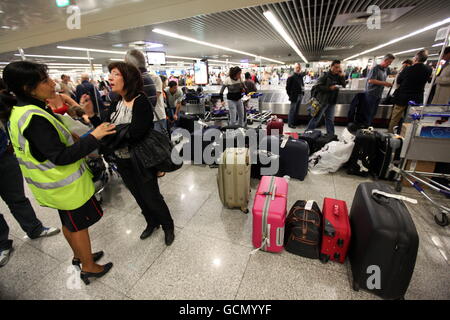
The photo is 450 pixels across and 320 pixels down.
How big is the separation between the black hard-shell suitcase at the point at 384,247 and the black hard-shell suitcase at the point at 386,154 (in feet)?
5.02

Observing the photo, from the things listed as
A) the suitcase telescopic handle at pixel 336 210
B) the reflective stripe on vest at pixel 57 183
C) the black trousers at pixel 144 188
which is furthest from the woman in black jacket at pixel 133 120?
the suitcase telescopic handle at pixel 336 210

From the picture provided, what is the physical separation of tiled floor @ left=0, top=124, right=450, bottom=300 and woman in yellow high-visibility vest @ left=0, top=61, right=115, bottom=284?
1.83 ft

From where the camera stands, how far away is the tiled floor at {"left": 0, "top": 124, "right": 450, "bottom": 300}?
57.1 inches

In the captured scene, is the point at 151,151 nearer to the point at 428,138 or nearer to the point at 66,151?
the point at 66,151

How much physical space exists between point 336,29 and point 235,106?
670 cm

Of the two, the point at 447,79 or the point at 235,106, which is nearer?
the point at 447,79

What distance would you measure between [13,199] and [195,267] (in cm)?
184

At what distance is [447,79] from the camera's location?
10.5 feet

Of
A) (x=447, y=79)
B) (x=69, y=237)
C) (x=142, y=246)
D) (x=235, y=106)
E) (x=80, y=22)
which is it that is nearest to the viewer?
(x=69, y=237)

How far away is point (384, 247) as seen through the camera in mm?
1212

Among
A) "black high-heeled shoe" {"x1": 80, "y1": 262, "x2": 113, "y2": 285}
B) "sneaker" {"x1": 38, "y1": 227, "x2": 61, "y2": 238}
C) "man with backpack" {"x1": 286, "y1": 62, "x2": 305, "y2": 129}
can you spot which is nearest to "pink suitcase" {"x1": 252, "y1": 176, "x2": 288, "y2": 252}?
"black high-heeled shoe" {"x1": 80, "y1": 262, "x2": 113, "y2": 285}

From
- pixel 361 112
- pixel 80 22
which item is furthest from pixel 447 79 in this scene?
pixel 80 22
